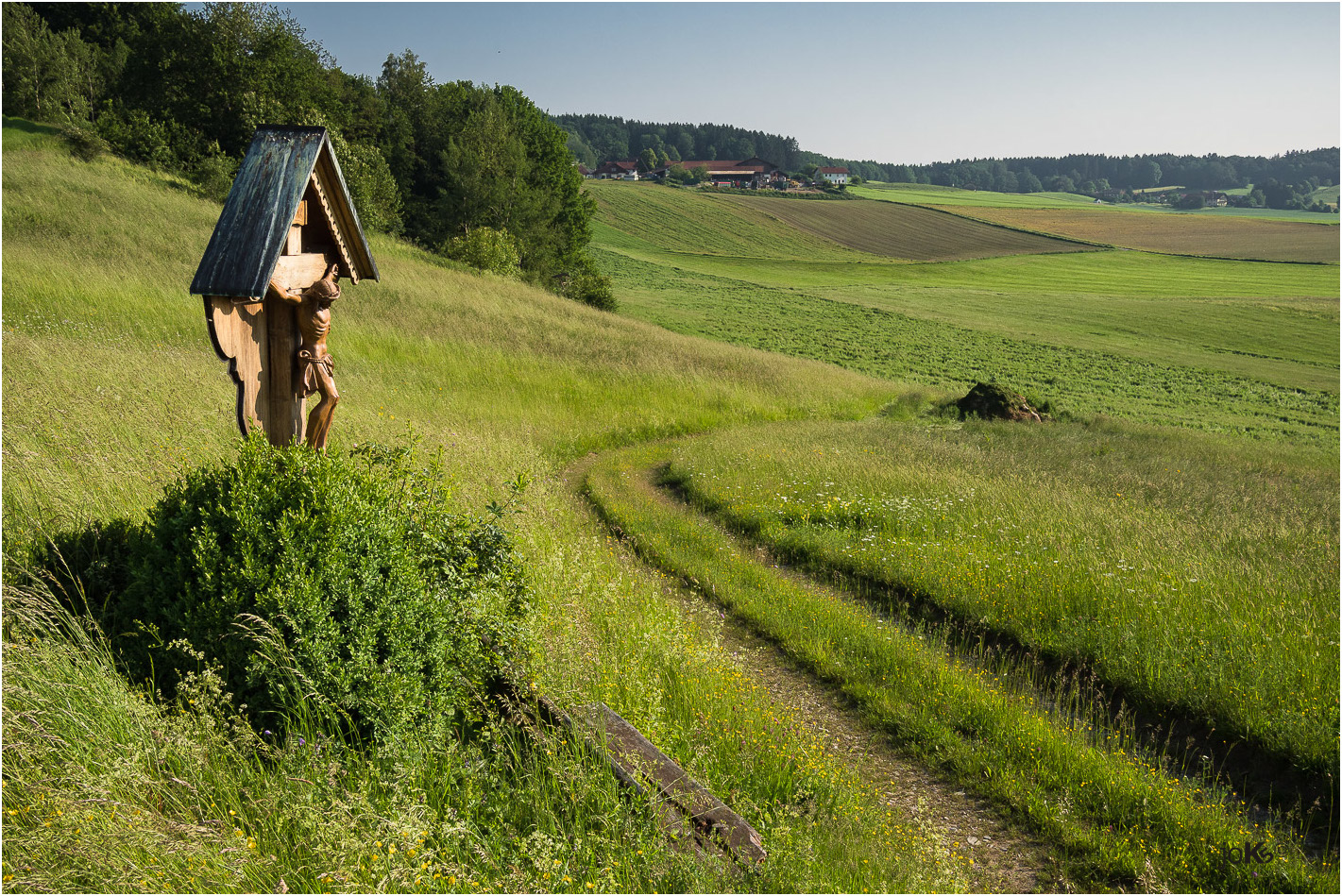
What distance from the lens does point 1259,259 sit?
265ft

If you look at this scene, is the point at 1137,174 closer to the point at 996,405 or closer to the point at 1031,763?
the point at 996,405

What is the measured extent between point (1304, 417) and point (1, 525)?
36700 millimetres

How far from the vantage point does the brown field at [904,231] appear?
88.1m

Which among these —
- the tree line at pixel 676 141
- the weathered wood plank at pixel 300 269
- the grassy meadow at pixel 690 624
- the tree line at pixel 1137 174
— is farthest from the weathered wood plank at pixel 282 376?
the tree line at pixel 1137 174

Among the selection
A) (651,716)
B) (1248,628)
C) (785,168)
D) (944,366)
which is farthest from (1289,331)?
(785,168)

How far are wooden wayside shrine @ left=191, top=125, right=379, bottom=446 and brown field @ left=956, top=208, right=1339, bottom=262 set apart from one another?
336ft

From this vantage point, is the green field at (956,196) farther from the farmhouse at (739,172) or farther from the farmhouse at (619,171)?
the farmhouse at (619,171)

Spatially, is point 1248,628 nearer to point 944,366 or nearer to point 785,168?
point 944,366

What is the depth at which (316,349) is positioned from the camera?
191 inches

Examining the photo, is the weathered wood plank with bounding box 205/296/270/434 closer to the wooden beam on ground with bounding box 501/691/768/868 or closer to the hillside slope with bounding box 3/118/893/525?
the hillside slope with bounding box 3/118/893/525

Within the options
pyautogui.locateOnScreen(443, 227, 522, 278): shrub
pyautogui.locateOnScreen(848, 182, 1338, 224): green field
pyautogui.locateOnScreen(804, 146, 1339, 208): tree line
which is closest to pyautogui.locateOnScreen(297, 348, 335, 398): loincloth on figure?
pyautogui.locateOnScreen(443, 227, 522, 278): shrub

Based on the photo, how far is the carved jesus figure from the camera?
188 inches

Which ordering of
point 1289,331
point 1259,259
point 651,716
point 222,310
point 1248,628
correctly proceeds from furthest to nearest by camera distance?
1. point 1259,259
2. point 1289,331
3. point 1248,628
4. point 651,716
5. point 222,310

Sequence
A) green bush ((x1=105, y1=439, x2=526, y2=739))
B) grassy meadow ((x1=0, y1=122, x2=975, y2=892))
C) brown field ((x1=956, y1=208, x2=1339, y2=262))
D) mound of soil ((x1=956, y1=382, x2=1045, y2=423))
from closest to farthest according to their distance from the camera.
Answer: grassy meadow ((x1=0, y1=122, x2=975, y2=892)) → green bush ((x1=105, y1=439, x2=526, y2=739)) → mound of soil ((x1=956, y1=382, x2=1045, y2=423)) → brown field ((x1=956, y1=208, x2=1339, y2=262))
